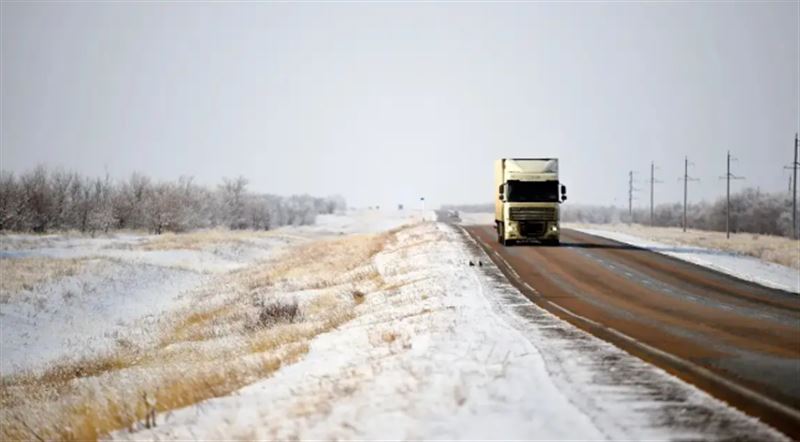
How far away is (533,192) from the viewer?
3228 cm

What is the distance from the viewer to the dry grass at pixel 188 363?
9.91 meters

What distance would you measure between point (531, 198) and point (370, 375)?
79.3ft

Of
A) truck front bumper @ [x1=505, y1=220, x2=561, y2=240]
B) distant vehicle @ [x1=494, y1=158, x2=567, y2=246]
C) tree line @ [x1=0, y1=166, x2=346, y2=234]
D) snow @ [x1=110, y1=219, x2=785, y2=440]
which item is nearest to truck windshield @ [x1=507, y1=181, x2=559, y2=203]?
distant vehicle @ [x1=494, y1=158, x2=567, y2=246]

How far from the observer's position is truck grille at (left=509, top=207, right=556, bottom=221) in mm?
32287

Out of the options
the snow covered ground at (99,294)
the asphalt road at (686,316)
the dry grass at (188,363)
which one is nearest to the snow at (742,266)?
the asphalt road at (686,316)

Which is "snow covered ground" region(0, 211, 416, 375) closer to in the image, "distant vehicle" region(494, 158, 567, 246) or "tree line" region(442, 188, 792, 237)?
"distant vehicle" region(494, 158, 567, 246)

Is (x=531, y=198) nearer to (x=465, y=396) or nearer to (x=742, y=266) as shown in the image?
(x=742, y=266)

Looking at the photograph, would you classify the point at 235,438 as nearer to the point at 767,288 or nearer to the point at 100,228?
the point at 767,288

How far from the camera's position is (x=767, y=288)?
68.8 feet

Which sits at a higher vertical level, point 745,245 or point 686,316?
point 686,316

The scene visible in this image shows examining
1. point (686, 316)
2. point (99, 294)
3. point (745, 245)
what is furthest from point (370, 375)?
point (745, 245)

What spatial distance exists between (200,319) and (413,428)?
22108 mm

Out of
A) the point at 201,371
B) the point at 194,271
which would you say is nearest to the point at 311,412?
the point at 201,371

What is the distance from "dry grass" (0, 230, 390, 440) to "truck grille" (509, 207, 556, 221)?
7.43 m
